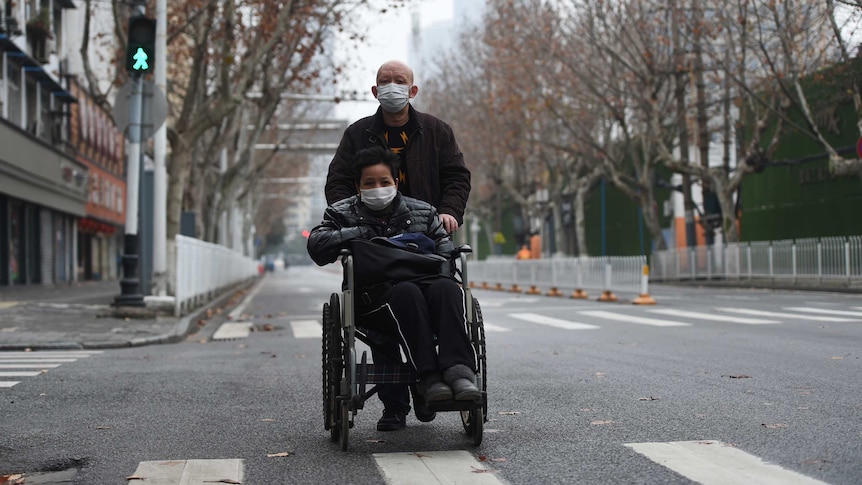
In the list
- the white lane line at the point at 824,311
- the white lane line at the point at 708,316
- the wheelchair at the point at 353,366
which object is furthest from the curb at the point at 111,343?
the white lane line at the point at 824,311

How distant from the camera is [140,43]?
1533 cm

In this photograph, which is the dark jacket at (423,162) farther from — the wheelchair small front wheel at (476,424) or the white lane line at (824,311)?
the white lane line at (824,311)

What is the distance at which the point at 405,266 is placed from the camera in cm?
523

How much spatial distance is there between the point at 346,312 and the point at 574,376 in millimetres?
3632

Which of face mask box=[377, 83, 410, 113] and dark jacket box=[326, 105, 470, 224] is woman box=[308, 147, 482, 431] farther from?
face mask box=[377, 83, 410, 113]

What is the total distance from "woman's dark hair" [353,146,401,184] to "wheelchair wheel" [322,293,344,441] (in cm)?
66

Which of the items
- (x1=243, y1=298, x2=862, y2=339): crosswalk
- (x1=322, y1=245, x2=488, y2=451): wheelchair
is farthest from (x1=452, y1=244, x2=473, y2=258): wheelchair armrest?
(x1=243, y1=298, x2=862, y2=339): crosswalk

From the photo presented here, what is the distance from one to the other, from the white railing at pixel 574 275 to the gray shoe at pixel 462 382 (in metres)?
18.7

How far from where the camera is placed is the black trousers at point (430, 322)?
16.6 ft

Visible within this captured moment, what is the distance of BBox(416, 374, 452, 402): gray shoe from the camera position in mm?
4910

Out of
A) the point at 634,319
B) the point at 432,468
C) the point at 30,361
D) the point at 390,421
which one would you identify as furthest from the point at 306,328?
Result: the point at 432,468

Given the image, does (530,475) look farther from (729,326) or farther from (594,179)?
(594,179)

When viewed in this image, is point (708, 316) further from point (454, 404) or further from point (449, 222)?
point (454, 404)

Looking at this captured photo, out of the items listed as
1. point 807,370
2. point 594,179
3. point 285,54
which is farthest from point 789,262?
point 807,370
